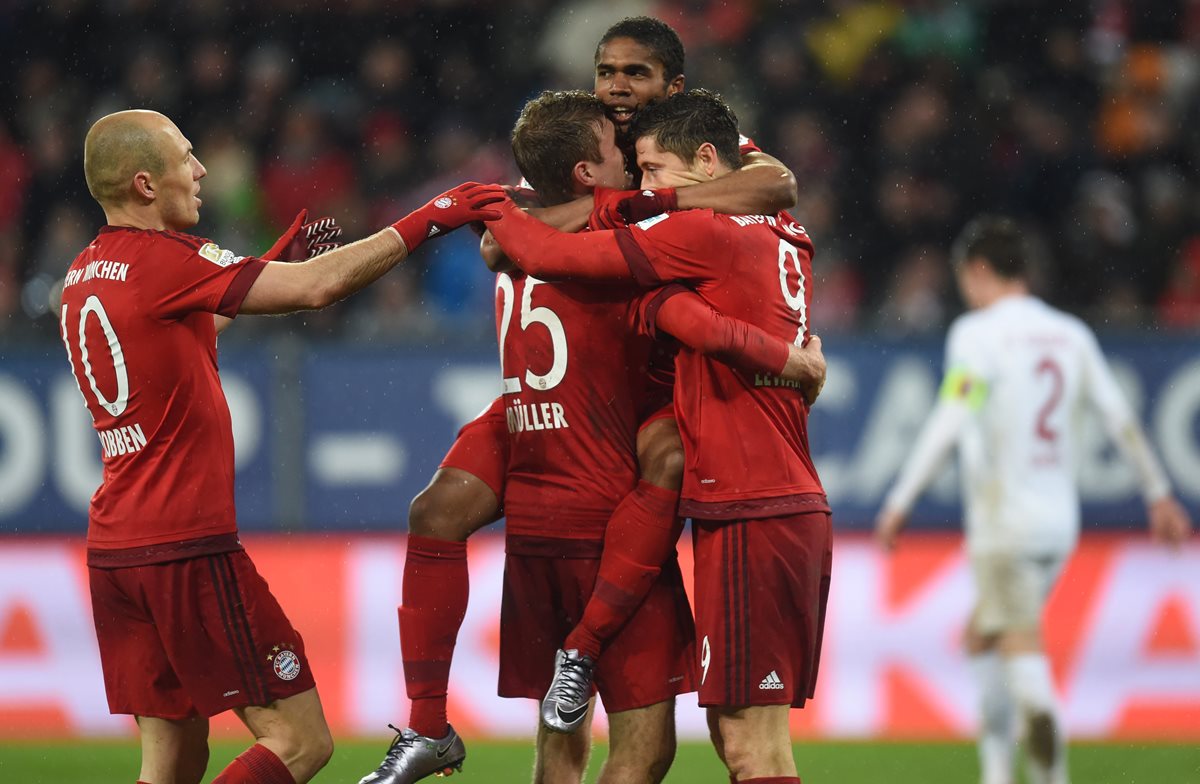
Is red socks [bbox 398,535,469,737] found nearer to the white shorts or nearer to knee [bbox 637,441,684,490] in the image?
knee [bbox 637,441,684,490]

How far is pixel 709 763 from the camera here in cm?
840

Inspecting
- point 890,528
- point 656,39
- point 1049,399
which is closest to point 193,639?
point 656,39

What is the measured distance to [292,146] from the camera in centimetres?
1249

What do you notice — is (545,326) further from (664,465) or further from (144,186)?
(144,186)

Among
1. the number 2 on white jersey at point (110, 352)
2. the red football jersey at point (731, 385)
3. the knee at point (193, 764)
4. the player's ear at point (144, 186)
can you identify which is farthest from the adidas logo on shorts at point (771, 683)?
the player's ear at point (144, 186)

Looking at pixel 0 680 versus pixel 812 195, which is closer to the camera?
pixel 0 680

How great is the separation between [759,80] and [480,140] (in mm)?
2058

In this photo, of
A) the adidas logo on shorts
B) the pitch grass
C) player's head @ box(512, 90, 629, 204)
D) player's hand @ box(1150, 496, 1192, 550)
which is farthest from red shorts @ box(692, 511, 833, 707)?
the pitch grass

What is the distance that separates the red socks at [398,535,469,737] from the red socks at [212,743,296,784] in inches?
18.3

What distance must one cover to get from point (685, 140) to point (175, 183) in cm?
150

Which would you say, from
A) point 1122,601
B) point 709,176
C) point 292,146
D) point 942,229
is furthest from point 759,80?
point 709,176

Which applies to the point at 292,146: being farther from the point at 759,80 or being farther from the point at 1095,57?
the point at 1095,57

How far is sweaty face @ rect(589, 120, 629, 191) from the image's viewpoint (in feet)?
17.2

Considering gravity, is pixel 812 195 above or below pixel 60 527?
above
